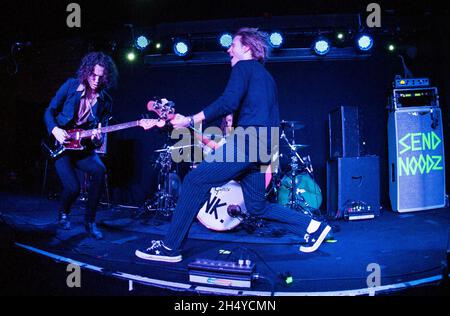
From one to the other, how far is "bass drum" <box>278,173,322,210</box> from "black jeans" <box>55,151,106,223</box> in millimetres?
3047

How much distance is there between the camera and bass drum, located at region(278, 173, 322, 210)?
5.54 meters

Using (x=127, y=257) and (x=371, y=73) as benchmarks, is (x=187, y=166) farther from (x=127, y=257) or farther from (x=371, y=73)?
(x=371, y=73)

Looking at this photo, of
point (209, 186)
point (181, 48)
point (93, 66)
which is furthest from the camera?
point (181, 48)

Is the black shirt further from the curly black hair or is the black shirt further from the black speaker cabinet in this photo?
the black speaker cabinet

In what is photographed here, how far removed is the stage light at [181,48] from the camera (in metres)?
6.05

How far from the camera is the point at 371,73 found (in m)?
6.34

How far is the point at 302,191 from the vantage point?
5574 mm

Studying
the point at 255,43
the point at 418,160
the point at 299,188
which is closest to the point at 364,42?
the point at 418,160

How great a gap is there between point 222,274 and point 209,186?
2.26ft

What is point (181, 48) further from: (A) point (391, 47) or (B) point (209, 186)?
(B) point (209, 186)

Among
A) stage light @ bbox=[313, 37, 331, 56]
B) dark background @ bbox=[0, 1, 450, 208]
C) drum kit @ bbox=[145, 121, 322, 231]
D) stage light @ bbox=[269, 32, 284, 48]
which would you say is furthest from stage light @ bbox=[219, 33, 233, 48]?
drum kit @ bbox=[145, 121, 322, 231]

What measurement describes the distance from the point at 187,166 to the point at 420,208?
424 centimetres

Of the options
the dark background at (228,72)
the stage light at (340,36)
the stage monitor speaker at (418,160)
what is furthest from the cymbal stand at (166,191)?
the stage monitor speaker at (418,160)
